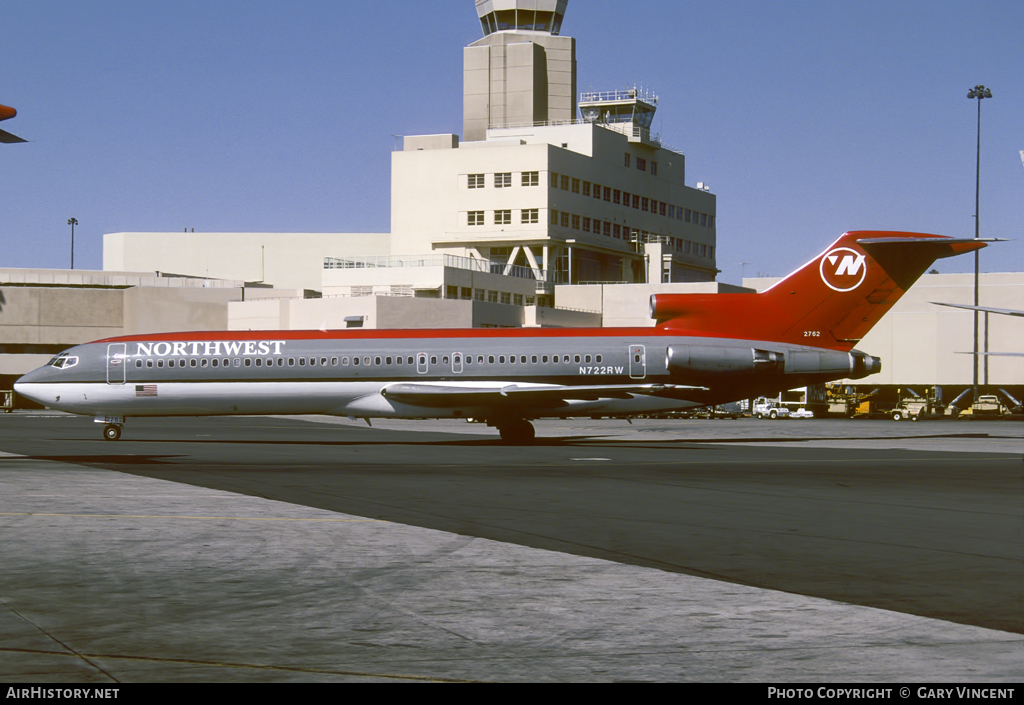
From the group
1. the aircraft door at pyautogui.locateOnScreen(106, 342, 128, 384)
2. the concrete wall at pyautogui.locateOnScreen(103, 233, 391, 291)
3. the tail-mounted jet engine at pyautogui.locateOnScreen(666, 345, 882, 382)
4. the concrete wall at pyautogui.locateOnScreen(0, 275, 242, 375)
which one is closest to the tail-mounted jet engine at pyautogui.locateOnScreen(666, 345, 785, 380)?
the tail-mounted jet engine at pyautogui.locateOnScreen(666, 345, 882, 382)

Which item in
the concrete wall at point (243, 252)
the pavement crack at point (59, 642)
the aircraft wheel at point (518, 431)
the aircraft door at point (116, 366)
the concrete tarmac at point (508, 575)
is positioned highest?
the concrete wall at point (243, 252)

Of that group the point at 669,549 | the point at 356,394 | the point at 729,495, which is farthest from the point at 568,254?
the point at 669,549

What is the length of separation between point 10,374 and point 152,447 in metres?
69.3

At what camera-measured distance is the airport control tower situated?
4309 inches

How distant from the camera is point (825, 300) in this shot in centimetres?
4016

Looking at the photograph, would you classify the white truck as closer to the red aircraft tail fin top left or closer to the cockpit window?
the cockpit window

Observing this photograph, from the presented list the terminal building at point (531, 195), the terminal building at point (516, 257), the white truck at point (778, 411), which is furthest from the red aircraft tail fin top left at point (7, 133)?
the terminal building at point (531, 195)

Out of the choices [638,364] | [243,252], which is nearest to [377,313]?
[638,364]

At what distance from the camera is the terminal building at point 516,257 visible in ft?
287

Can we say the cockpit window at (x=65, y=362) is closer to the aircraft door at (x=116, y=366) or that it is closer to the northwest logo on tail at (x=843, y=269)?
the aircraft door at (x=116, y=366)

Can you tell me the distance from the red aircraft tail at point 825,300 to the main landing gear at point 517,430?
691 centimetres

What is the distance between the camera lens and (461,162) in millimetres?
99938

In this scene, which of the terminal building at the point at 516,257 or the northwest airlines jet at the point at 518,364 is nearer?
the northwest airlines jet at the point at 518,364
